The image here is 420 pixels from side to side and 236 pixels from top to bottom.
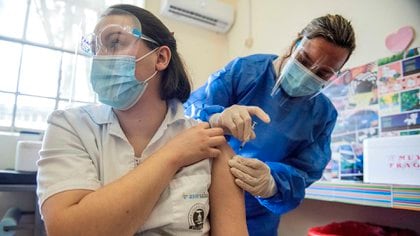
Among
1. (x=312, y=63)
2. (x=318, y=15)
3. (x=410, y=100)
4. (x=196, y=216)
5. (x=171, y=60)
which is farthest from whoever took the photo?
(x=318, y=15)

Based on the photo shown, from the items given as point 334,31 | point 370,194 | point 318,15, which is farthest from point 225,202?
point 318,15

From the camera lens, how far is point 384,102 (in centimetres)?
163

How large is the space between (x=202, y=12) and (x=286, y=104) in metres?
1.83

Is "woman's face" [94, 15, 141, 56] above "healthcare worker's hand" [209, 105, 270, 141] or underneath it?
above

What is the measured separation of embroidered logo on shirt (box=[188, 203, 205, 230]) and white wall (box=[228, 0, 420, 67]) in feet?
4.69

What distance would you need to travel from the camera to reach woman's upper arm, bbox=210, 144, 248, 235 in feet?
2.72

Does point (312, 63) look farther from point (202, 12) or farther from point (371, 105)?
point (202, 12)

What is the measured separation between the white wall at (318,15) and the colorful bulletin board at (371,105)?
8 cm

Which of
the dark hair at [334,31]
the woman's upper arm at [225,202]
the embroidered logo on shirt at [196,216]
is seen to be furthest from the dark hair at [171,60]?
the dark hair at [334,31]

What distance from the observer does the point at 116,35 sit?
88 centimetres

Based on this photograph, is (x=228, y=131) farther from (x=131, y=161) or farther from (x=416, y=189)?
(x=416, y=189)

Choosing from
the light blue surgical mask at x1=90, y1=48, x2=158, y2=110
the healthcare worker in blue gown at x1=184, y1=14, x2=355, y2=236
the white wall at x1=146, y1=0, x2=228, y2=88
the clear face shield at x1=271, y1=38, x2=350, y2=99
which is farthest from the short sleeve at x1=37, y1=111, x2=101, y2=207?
the white wall at x1=146, y1=0, x2=228, y2=88

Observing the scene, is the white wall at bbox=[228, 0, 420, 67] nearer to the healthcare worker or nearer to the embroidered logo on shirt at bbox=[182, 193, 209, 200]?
the healthcare worker

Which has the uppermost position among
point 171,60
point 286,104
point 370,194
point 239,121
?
point 171,60
